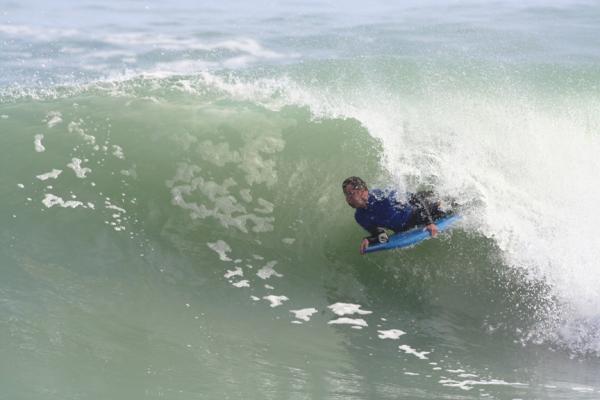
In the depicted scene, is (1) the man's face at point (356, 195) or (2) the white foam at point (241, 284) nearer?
(1) the man's face at point (356, 195)

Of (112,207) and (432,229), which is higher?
(432,229)

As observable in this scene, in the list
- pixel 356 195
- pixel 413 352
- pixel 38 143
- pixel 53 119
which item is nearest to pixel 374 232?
pixel 356 195

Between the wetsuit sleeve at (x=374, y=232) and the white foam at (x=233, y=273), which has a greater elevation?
the wetsuit sleeve at (x=374, y=232)

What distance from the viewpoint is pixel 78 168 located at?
856cm

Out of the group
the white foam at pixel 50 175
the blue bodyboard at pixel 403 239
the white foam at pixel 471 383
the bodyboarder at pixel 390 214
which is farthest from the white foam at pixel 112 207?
the white foam at pixel 471 383

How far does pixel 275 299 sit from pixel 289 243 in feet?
3.06

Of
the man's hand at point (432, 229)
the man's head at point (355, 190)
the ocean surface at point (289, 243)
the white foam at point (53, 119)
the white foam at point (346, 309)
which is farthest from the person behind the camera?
the white foam at point (53, 119)

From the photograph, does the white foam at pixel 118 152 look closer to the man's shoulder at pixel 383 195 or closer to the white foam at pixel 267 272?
the white foam at pixel 267 272

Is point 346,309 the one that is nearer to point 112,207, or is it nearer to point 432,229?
point 432,229

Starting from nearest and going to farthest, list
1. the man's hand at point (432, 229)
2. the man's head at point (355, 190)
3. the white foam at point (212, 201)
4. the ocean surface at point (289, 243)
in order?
the ocean surface at point (289, 243) → the man's head at point (355, 190) → the man's hand at point (432, 229) → the white foam at point (212, 201)

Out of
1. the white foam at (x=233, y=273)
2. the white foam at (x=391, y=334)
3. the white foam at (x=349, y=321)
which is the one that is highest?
the white foam at (x=233, y=273)

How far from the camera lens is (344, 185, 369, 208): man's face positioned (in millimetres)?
6281

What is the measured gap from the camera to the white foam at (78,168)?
8461 mm

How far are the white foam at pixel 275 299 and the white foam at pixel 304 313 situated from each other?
0.19 meters
